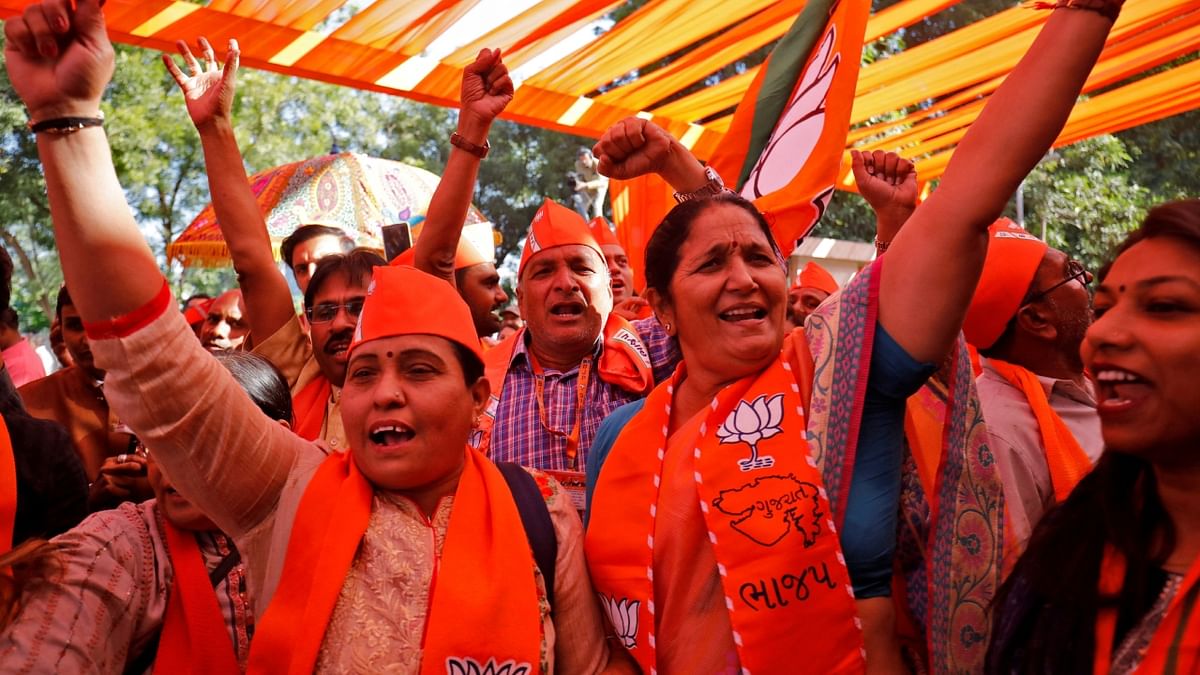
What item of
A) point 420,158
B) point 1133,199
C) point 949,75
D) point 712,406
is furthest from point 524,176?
point 712,406

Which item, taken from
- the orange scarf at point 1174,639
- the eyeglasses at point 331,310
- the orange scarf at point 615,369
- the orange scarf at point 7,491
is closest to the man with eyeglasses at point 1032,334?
the orange scarf at point 615,369

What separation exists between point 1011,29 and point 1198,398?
526 centimetres

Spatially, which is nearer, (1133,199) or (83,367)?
(83,367)

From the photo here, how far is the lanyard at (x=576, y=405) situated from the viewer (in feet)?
11.7

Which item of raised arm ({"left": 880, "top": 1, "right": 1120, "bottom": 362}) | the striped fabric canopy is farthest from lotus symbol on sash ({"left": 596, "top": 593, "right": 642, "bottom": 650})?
the striped fabric canopy

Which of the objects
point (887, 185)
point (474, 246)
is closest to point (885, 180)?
point (887, 185)

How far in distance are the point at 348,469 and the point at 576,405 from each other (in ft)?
4.57

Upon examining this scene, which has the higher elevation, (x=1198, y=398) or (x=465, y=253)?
(x=465, y=253)

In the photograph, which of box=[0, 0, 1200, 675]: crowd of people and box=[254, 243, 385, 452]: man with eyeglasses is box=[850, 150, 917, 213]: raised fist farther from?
box=[254, 243, 385, 452]: man with eyeglasses

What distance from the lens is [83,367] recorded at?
4129 mm

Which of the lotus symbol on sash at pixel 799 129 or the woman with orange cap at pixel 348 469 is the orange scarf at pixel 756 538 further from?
the lotus symbol on sash at pixel 799 129

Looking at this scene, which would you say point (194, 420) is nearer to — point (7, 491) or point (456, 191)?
point (7, 491)

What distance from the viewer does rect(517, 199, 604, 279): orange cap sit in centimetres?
405

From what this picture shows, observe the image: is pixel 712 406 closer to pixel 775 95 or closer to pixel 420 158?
pixel 775 95
